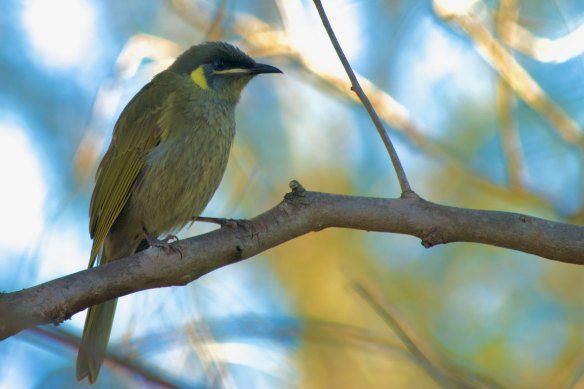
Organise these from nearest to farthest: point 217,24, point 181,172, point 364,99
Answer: point 364,99
point 181,172
point 217,24

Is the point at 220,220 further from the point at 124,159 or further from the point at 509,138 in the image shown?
the point at 509,138

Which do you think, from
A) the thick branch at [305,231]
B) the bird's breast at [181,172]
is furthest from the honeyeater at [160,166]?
the thick branch at [305,231]

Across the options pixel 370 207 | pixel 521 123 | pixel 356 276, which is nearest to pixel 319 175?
pixel 356 276

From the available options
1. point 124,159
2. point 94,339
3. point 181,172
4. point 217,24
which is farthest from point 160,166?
point 217,24

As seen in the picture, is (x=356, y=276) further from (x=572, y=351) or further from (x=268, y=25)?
(x=268, y=25)

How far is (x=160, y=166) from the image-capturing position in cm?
525

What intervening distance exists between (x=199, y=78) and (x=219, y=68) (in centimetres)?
20

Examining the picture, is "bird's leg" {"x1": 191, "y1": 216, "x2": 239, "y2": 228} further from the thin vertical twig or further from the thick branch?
the thin vertical twig

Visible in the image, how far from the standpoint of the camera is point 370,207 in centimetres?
372

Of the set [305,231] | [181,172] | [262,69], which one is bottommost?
[305,231]

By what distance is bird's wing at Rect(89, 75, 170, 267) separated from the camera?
5.26 m

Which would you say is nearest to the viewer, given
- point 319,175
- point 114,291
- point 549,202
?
point 114,291

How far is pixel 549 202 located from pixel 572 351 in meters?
1.23

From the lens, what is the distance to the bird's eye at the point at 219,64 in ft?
19.4
